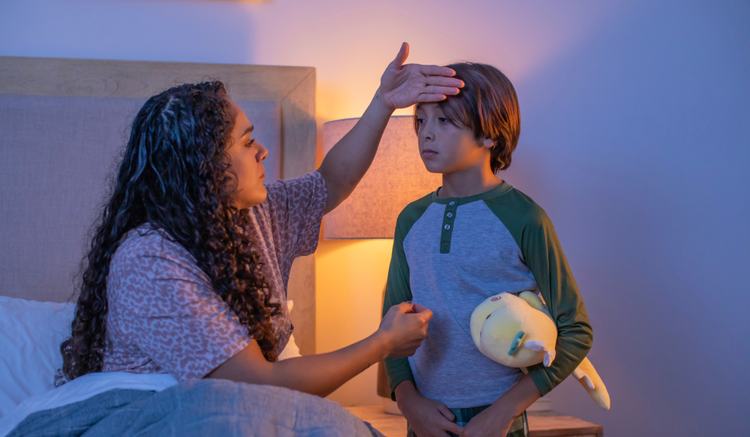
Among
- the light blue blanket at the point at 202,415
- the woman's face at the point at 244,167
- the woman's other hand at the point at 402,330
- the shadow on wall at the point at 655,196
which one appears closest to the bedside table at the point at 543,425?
the shadow on wall at the point at 655,196

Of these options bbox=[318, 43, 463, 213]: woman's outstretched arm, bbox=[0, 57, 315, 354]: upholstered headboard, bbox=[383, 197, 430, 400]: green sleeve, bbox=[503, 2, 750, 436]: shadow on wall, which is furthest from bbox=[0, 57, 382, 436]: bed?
bbox=[503, 2, 750, 436]: shadow on wall

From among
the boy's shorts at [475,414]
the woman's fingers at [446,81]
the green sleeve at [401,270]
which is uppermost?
the woman's fingers at [446,81]

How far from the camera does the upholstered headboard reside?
1.43 meters

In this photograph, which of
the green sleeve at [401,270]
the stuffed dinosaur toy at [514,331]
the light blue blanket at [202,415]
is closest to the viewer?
the light blue blanket at [202,415]

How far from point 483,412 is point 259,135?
1.07 meters

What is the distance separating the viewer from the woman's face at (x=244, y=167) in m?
0.91

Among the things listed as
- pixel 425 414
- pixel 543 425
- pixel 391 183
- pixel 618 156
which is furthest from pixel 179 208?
pixel 618 156

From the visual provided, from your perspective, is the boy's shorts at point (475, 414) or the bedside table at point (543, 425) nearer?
the boy's shorts at point (475, 414)

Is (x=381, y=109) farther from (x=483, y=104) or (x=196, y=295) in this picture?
(x=196, y=295)

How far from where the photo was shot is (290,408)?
71cm

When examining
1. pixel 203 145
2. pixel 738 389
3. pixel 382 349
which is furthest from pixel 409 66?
pixel 738 389

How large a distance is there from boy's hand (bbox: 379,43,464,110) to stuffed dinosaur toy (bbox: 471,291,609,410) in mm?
398

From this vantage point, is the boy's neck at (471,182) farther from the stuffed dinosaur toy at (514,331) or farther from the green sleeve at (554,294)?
the stuffed dinosaur toy at (514,331)

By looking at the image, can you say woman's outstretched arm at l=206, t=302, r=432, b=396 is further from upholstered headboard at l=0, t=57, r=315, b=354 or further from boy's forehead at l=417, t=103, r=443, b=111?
upholstered headboard at l=0, t=57, r=315, b=354
